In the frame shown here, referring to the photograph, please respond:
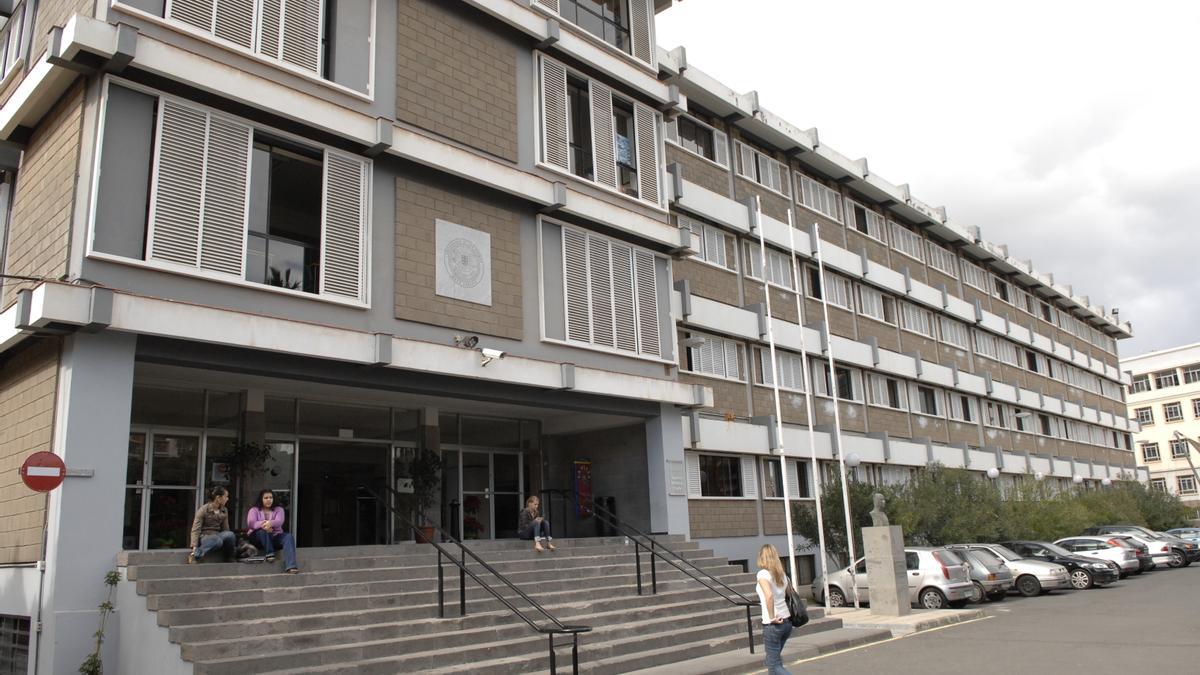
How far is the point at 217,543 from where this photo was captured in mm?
12734

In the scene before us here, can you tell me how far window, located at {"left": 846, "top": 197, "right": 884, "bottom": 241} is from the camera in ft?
123

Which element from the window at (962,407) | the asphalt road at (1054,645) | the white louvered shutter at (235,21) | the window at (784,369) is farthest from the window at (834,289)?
the white louvered shutter at (235,21)

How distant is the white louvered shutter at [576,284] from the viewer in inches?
762

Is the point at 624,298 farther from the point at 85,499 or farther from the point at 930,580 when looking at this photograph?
the point at 85,499

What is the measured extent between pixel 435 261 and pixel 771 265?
1726cm

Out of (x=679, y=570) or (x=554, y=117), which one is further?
(x=554, y=117)

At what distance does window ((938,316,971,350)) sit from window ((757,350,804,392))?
1416cm

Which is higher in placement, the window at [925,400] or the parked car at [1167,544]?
the window at [925,400]

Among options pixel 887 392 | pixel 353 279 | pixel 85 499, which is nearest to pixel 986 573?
pixel 887 392

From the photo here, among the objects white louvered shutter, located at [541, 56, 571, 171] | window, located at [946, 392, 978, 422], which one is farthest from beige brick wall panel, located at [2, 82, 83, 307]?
window, located at [946, 392, 978, 422]

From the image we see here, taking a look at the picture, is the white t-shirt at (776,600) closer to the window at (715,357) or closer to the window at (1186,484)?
the window at (715,357)

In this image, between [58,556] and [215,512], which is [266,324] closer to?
[215,512]

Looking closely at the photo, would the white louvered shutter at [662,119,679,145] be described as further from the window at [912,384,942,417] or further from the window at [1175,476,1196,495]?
the window at [1175,476,1196,495]

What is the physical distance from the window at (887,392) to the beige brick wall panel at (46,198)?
28000 mm
